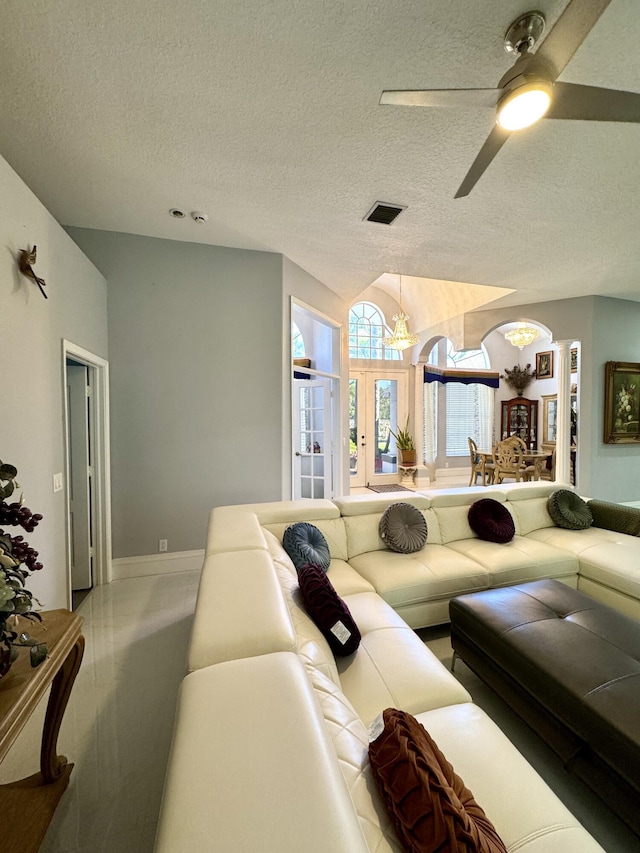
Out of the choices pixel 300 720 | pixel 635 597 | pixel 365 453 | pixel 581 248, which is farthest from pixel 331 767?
pixel 365 453

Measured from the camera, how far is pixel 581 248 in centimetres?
331

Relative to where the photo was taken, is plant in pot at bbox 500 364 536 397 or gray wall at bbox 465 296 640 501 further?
plant in pot at bbox 500 364 536 397

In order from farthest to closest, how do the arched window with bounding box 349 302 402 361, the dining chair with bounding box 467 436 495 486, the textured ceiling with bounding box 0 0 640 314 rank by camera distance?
the arched window with bounding box 349 302 402 361 < the dining chair with bounding box 467 436 495 486 < the textured ceiling with bounding box 0 0 640 314

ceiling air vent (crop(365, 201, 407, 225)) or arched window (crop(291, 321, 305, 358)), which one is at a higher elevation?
ceiling air vent (crop(365, 201, 407, 225))

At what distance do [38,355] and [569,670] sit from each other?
3054 mm

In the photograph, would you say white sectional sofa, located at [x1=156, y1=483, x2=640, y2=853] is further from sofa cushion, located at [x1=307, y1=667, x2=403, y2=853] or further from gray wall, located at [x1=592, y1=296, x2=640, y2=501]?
gray wall, located at [x1=592, y1=296, x2=640, y2=501]

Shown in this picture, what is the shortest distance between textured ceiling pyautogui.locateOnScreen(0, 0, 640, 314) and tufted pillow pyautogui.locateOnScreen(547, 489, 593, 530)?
7.55ft

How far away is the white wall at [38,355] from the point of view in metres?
1.79

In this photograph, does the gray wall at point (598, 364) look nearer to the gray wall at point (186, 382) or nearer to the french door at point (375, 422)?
the french door at point (375, 422)

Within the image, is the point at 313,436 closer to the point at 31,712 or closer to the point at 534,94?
the point at 534,94

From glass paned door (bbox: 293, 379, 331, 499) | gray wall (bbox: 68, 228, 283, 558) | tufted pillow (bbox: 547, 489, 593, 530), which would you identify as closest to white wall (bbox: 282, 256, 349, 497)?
gray wall (bbox: 68, 228, 283, 558)

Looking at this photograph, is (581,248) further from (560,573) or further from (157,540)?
(157,540)

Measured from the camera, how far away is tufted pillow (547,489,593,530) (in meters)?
3.08

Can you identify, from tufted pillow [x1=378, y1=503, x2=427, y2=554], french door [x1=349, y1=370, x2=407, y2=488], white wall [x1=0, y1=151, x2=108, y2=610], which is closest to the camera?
white wall [x1=0, y1=151, x2=108, y2=610]
